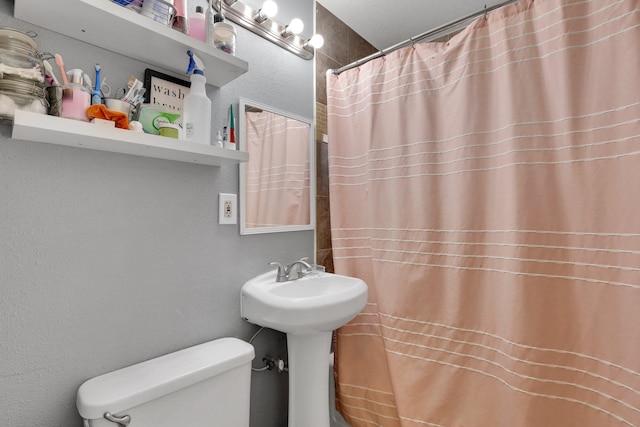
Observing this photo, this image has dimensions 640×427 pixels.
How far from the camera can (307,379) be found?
124cm

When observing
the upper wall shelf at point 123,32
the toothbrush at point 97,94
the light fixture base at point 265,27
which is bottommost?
the toothbrush at point 97,94

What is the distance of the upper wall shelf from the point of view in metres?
0.74

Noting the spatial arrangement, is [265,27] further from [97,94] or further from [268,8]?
[97,94]

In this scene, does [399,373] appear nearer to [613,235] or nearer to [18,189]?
[613,235]

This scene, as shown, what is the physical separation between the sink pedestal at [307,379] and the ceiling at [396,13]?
5.65 ft

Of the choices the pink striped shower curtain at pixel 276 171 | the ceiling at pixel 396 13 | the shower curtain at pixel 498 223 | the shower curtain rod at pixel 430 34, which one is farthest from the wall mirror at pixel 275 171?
the ceiling at pixel 396 13

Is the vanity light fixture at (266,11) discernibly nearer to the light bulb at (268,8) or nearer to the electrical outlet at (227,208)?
the light bulb at (268,8)

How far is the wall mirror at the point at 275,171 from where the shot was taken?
50.7 inches

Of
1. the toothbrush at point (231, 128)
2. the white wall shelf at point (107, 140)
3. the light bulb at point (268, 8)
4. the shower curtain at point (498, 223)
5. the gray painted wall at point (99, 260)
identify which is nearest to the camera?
the white wall shelf at point (107, 140)

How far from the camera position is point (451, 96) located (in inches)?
50.5

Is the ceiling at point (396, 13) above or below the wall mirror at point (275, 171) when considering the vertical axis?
above

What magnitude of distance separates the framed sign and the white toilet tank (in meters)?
0.83

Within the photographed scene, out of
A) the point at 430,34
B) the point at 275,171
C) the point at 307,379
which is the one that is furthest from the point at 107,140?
the point at 430,34

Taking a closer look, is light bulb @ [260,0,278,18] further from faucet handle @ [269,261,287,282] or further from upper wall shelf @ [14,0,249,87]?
faucet handle @ [269,261,287,282]
